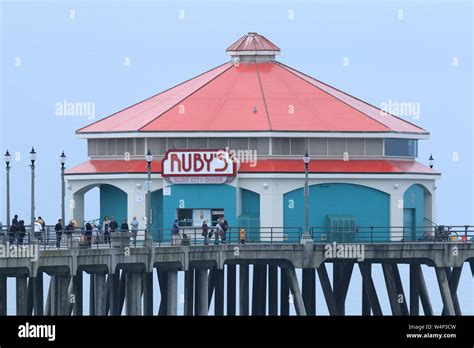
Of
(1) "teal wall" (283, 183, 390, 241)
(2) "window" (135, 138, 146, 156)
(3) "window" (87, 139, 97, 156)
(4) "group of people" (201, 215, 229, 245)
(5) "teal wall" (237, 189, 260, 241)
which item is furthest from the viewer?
(3) "window" (87, 139, 97, 156)

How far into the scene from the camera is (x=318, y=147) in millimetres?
85562

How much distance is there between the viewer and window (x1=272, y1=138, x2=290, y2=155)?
3354 inches

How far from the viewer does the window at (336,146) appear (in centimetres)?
8562

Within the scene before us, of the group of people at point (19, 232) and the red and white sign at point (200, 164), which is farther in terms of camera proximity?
the red and white sign at point (200, 164)

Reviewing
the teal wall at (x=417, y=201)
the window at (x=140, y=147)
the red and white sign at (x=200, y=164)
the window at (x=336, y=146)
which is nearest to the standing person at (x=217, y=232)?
the red and white sign at (x=200, y=164)

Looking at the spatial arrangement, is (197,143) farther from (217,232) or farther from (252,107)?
(217,232)

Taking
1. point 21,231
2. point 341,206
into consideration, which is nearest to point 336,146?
point 341,206

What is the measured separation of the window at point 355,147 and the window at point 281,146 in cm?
253

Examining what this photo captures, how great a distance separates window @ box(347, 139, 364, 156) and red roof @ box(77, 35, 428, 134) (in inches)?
20.4

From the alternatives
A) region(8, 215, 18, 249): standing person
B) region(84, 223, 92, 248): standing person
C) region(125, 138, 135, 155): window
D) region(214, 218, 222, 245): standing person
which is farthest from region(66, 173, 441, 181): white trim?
region(8, 215, 18, 249): standing person

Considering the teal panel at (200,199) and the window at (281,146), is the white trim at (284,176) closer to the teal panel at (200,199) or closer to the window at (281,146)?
the teal panel at (200,199)

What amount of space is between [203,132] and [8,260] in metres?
18.1

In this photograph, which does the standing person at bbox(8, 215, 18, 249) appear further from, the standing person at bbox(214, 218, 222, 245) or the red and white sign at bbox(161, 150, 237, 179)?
the red and white sign at bbox(161, 150, 237, 179)

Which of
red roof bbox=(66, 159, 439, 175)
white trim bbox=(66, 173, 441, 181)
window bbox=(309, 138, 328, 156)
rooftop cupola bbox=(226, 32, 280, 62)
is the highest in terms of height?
rooftop cupola bbox=(226, 32, 280, 62)
